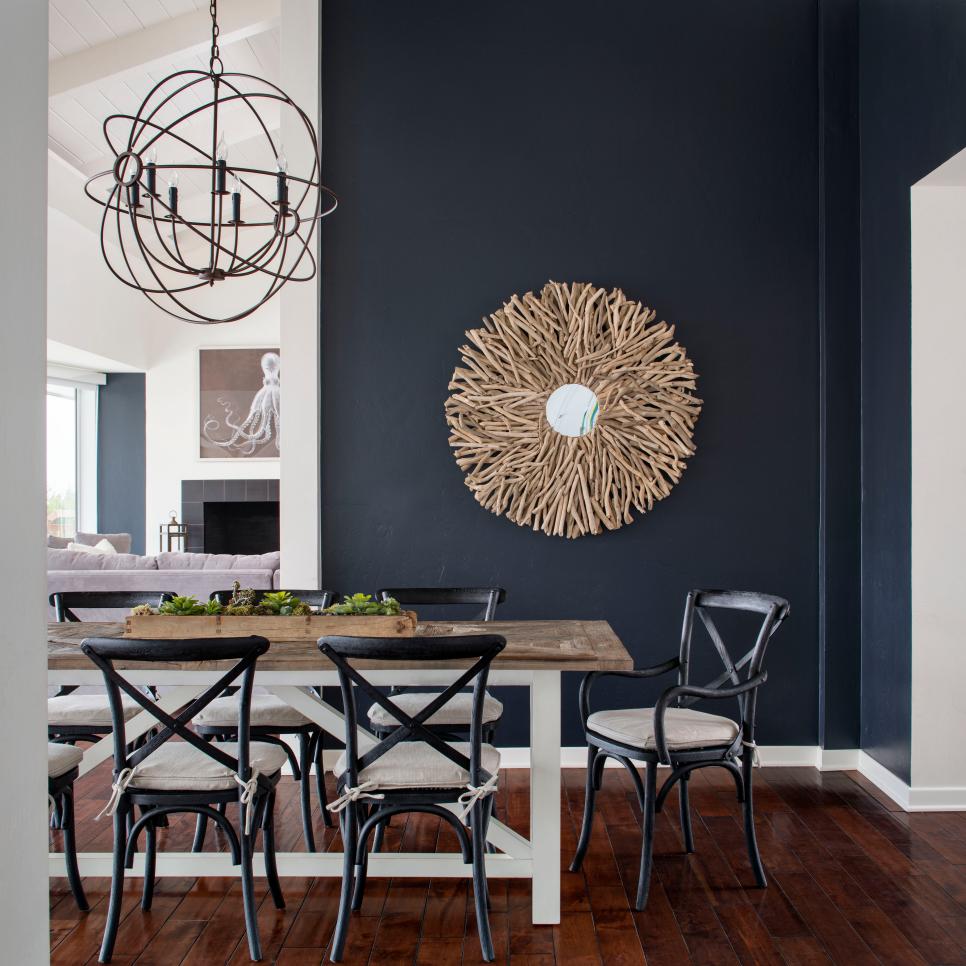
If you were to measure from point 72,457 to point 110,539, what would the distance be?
1.60 meters

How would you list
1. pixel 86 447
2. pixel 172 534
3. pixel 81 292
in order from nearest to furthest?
pixel 81 292
pixel 172 534
pixel 86 447

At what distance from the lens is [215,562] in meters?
5.65

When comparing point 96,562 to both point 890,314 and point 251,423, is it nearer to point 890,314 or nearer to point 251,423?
point 251,423

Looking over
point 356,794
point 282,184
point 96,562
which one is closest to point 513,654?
point 356,794

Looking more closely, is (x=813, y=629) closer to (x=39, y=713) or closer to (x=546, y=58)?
(x=546, y=58)

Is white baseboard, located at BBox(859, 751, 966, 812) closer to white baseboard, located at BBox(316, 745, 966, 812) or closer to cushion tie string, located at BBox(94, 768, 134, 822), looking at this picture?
white baseboard, located at BBox(316, 745, 966, 812)

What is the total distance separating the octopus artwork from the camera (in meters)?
9.73

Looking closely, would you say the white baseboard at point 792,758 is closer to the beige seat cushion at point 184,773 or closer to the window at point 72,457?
the beige seat cushion at point 184,773

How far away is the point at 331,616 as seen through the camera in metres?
2.82

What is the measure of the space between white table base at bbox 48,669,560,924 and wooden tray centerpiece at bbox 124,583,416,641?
0.18 meters

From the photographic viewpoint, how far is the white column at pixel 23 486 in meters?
0.78

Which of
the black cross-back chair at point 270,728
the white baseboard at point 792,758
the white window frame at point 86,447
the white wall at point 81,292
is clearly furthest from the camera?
the white window frame at point 86,447

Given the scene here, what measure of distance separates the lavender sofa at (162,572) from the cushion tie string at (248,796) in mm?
3149

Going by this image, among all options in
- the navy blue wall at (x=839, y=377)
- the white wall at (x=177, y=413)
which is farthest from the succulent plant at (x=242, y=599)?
the white wall at (x=177, y=413)
